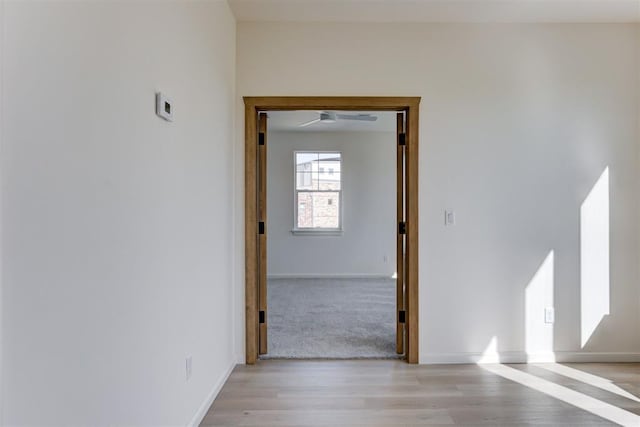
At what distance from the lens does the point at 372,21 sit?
9.64 feet

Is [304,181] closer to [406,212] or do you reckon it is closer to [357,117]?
[357,117]

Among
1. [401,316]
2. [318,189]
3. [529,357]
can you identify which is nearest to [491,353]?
[529,357]

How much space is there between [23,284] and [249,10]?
2.48 metres

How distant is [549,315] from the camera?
2.97m

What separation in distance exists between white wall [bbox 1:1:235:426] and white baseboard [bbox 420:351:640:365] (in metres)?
1.76

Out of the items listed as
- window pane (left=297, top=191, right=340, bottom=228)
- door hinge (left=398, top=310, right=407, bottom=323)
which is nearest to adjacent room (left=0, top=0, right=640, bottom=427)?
door hinge (left=398, top=310, right=407, bottom=323)

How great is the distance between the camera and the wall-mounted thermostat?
1608mm

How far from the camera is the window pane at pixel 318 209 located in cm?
681

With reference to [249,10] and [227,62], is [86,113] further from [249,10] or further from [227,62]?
[249,10]

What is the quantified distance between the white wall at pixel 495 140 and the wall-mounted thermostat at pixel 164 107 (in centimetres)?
124

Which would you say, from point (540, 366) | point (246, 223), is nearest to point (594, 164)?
point (540, 366)

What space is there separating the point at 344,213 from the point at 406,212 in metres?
3.79

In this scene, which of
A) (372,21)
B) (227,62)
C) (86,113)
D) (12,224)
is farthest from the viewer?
(372,21)

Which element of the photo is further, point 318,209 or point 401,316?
point 318,209
